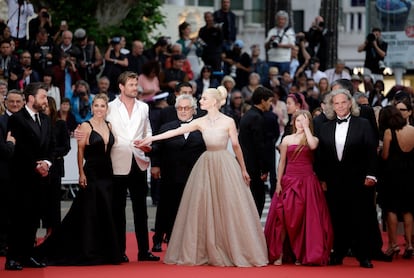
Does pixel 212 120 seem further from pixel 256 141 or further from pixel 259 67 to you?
pixel 259 67

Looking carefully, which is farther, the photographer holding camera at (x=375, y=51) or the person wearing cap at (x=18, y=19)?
the photographer holding camera at (x=375, y=51)

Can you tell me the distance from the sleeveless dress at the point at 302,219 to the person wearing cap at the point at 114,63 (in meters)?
10.8

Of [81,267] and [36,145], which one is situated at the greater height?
[36,145]

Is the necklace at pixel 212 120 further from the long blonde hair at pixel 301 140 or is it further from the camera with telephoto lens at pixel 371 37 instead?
the camera with telephoto lens at pixel 371 37

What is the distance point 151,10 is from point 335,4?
320 inches

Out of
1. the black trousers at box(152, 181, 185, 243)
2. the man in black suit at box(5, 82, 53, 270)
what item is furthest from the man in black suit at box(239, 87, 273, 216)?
the man in black suit at box(5, 82, 53, 270)

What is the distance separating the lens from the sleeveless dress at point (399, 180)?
59.0ft

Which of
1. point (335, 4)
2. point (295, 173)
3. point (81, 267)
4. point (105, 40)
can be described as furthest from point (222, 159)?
point (335, 4)

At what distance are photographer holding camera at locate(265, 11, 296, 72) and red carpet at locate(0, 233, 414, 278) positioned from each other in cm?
1413

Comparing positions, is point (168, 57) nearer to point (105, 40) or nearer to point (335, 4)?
point (105, 40)

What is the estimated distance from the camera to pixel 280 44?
3064 cm

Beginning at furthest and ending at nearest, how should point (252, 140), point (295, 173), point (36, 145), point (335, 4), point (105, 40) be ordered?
1. point (335, 4)
2. point (105, 40)
3. point (252, 140)
4. point (295, 173)
5. point (36, 145)

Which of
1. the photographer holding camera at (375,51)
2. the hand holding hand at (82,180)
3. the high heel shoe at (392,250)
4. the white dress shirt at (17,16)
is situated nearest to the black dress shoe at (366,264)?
the high heel shoe at (392,250)

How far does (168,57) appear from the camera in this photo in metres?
28.3
